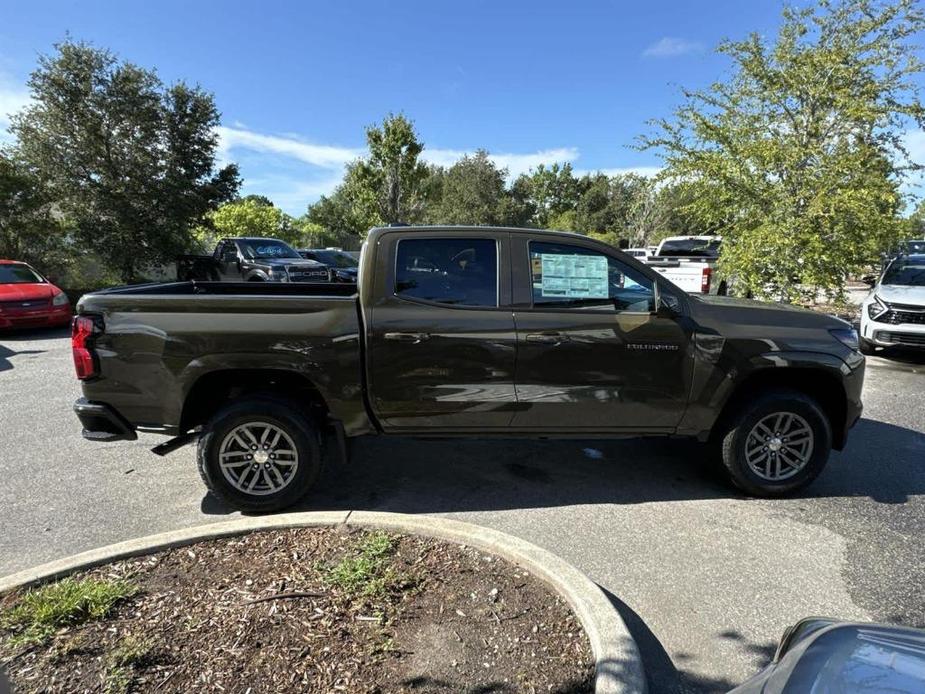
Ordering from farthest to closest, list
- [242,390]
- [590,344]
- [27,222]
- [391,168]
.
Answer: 1. [391,168]
2. [27,222]
3. [242,390]
4. [590,344]

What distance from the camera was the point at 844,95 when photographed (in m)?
9.52

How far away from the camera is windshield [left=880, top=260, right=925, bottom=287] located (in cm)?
977

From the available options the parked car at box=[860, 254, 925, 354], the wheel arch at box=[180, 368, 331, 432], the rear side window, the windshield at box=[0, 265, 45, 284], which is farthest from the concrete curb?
the windshield at box=[0, 265, 45, 284]

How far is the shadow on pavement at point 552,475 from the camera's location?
409 centimetres

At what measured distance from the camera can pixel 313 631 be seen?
242 cm

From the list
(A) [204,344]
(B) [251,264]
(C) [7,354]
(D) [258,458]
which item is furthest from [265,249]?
(D) [258,458]

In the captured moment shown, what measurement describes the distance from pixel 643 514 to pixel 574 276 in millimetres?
1761

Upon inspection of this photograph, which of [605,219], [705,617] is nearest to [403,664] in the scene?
[705,617]

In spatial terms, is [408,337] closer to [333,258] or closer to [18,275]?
[18,275]

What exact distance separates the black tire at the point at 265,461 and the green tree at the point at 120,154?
47.4 feet

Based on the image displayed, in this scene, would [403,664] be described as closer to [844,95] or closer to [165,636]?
[165,636]

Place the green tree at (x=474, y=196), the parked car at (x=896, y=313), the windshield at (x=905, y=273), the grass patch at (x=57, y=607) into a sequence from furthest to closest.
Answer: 1. the green tree at (x=474, y=196)
2. the windshield at (x=905, y=273)
3. the parked car at (x=896, y=313)
4. the grass patch at (x=57, y=607)

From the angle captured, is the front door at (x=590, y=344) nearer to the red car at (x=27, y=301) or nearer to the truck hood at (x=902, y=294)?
the truck hood at (x=902, y=294)

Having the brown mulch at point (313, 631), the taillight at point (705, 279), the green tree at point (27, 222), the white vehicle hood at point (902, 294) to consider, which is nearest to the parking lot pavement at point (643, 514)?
the brown mulch at point (313, 631)
